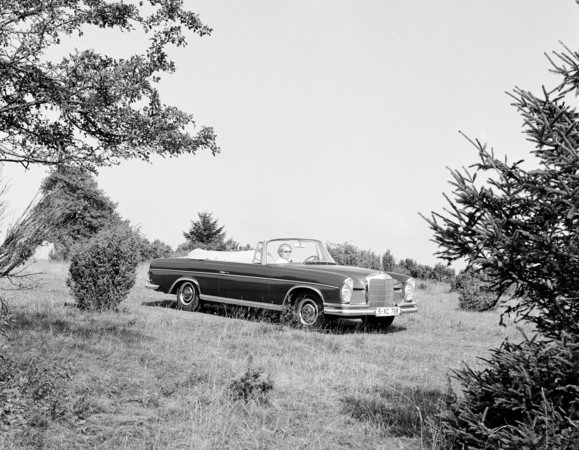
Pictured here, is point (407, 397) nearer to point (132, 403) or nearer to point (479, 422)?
point (479, 422)

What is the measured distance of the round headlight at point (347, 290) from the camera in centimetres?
1019

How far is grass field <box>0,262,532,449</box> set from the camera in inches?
187

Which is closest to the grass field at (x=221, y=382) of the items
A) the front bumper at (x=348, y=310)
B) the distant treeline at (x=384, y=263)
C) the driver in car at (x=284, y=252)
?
the front bumper at (x=348, y=310)

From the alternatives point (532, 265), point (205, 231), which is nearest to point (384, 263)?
point (205, 231)

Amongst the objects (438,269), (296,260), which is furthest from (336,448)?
(438,269)

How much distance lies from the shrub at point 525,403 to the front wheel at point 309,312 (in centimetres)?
639

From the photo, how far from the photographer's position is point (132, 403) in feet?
18.2

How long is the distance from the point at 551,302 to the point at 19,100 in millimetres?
7031

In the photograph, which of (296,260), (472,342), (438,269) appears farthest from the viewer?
(438,269)

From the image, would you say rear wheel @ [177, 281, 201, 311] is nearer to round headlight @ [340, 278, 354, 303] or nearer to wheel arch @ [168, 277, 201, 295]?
wheel arch @ [168, 277, 201, 295]

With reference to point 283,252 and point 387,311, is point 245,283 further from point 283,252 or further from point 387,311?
point 387,311

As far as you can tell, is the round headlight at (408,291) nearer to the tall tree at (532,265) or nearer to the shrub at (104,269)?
the shrub at (104,269)

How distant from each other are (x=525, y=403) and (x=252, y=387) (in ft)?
9.18

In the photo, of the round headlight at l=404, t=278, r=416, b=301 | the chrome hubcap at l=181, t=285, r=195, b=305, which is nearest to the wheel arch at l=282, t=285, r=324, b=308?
the round headlight at l=404, t=278, r=416, b=301
